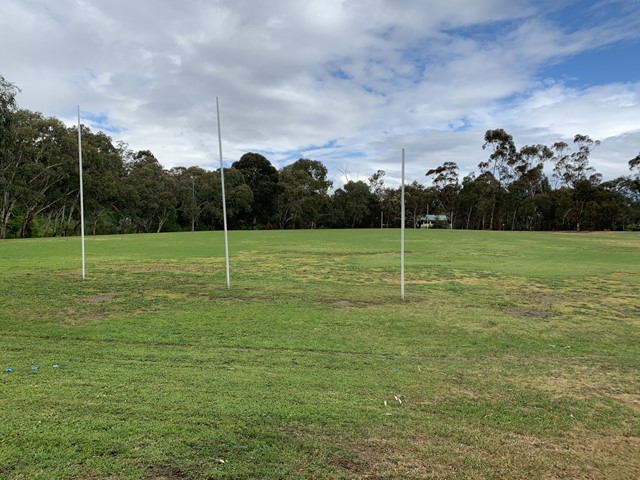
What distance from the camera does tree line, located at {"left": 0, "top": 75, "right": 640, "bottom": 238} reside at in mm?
48062

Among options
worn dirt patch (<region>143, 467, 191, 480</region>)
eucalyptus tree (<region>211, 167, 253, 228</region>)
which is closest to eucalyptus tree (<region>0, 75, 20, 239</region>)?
worn dirt patch (<region>143, 467, 191, 480</region>)

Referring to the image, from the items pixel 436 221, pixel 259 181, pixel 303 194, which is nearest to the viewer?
pixel 259 181

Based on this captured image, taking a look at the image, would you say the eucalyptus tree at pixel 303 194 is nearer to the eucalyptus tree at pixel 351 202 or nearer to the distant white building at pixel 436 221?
the eucalyptus tree at pixel 351 202

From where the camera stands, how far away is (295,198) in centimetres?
7538

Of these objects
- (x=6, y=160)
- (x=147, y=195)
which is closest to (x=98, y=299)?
(x=6, y=160)

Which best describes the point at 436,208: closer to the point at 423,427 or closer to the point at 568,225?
the point at 568,225

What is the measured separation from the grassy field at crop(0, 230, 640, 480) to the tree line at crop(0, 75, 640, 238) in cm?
3877

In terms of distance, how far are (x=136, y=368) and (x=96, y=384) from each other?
73cm

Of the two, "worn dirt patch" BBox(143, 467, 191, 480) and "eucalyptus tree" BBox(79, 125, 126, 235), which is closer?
"worn dirt patch" BBox(143, 467, 191, 480)

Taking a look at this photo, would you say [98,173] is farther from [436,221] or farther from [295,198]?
[436,221]

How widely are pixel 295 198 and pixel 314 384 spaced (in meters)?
70.7

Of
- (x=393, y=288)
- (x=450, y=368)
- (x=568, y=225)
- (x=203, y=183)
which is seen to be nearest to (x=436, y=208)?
(x=568, y=225)

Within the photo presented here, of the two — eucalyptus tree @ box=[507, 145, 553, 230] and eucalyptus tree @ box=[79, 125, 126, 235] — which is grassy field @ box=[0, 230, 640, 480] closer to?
eucalyptus tree @ box=[79, 125, 126, 235]

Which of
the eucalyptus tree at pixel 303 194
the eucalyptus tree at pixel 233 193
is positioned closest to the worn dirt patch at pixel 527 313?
the eucalyptus tree at pixel 233 193
